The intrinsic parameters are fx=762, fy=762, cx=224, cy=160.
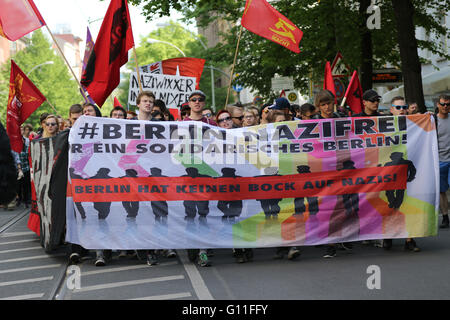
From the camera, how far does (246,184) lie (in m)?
8.95

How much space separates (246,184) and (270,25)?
13.0ft

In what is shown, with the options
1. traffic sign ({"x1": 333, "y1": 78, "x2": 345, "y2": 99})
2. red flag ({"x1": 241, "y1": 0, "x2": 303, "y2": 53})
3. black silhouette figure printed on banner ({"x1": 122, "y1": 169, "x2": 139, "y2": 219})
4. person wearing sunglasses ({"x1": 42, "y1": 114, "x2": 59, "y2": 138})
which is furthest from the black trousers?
black silhouette figure printed on banner ({"x1": 122, "y1": 169, "x2": 139, "y2": 219})

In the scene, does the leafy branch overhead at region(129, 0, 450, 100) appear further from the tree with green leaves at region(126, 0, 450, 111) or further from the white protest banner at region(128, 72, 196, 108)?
the white protest banner at region(128, 72, 196, 108)

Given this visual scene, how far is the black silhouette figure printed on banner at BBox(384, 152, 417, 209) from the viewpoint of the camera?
9.02m

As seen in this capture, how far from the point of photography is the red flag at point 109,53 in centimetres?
1101

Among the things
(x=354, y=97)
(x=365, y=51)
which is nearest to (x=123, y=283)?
(x=354, y=97)

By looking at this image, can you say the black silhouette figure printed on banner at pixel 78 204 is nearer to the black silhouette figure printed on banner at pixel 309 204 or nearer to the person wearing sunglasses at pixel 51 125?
the person wearing sunglasses at pixel 51 125

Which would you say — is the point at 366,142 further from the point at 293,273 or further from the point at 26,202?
the point at 26,202

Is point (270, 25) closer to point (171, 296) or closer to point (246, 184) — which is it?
point (246, 184)

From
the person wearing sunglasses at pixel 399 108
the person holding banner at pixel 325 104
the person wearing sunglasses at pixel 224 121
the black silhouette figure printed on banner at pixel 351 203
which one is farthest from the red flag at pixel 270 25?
the black silhouette figure printed on banner at pixel 351 203

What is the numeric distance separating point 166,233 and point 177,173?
0.71 m

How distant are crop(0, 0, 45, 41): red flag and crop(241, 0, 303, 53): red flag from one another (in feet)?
10.5

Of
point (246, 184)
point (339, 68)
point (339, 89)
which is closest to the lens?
point (246, 184)
